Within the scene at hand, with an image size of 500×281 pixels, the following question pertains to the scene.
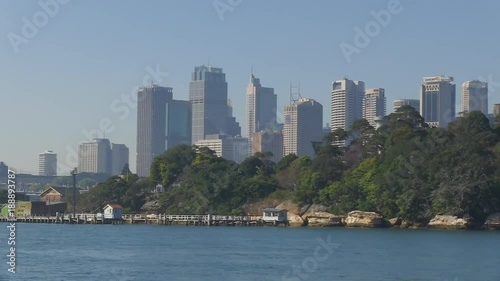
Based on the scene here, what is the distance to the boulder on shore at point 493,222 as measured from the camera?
6956cm

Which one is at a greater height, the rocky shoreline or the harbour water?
the rocky shoreline

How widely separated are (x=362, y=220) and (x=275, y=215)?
9194mm

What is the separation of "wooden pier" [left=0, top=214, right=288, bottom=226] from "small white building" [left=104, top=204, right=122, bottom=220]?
0.94 feet

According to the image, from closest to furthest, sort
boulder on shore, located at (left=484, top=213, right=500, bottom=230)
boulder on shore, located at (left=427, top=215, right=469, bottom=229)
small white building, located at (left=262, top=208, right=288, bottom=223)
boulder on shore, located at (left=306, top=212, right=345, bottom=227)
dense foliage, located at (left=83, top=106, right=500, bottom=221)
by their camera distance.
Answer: boulder on shore, located at (left=427, top=215, right=469, bottom=229), boulder on shore, located at (left=484, top=213, right=500, bottom=230), dense foliage, located at (left=83, top=106, right=500, bottom=221), boulder on shore, located at (left=306, top=212, right=345, bottom=227), small white building, located at (left=262, top=208, right=288, bottom=223)

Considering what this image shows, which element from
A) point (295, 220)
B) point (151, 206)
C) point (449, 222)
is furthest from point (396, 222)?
point (151, 206)

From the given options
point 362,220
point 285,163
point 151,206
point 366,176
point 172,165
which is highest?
point 285,163

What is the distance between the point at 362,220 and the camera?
73.4 metres

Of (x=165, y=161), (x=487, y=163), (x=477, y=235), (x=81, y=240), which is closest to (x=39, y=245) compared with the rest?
(x=81, y=240)

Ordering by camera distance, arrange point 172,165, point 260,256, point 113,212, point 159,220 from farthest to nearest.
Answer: point 172,165
point 113,212
point 159,220
point 260,256

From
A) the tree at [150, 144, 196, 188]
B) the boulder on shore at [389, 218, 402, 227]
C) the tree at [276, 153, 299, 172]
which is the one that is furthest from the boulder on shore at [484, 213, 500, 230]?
the tree at [150, 144, 196, 188]

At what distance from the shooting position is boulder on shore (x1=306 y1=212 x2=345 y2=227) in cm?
7606

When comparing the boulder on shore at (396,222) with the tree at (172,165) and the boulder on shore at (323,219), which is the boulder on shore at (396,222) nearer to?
the boulder on shore at (323,219)

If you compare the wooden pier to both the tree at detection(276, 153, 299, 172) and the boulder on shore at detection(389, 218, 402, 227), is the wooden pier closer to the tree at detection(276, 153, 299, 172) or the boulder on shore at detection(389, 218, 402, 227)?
the boulder on shore at detection(389, 218, 402, 227)

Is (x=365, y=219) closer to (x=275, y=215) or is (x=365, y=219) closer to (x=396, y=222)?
(x=396, y=222)
